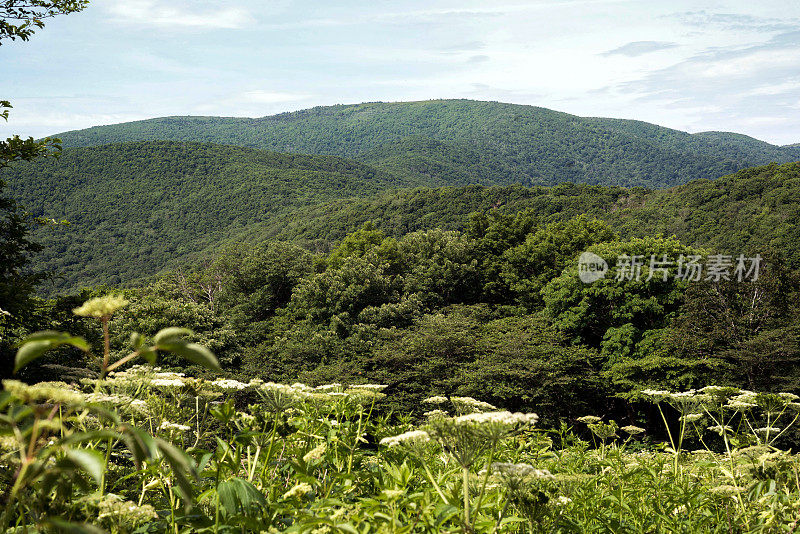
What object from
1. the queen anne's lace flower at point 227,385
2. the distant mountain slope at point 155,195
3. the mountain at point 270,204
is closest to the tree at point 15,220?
the queen anne's lace flower at point 227,385

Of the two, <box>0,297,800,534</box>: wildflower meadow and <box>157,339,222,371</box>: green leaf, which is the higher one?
<box>157,339,222,371</box>: green leaf

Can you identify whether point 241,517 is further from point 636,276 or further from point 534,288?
point 534,288

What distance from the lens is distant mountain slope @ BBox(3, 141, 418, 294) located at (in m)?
117

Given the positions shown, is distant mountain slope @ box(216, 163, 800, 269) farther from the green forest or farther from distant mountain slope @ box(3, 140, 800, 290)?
the green forest

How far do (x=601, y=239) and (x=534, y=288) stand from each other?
19.3 ft

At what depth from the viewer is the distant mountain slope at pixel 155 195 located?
116625mm

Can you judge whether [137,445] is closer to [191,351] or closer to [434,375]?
[191,351]

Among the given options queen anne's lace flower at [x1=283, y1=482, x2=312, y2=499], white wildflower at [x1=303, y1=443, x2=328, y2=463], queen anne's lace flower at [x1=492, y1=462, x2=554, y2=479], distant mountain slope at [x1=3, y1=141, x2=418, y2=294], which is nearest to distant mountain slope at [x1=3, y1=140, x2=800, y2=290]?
distant mountain slope at [x1=3, y1=141, x2=418, y2=294]

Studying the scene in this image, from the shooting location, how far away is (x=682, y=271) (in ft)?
75.1

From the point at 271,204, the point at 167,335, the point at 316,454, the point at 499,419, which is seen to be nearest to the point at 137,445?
the point at 167,335

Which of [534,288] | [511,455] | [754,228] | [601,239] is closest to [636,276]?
[534,288]

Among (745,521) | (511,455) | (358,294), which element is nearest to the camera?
(745,521)

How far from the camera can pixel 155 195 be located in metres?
146

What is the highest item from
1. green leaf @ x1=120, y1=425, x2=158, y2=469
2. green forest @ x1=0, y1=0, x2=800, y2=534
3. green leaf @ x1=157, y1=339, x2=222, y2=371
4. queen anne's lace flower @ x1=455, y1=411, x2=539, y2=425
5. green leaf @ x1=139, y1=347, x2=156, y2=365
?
green leaf @ x1=139, y1=347, x2=156, y2=365
